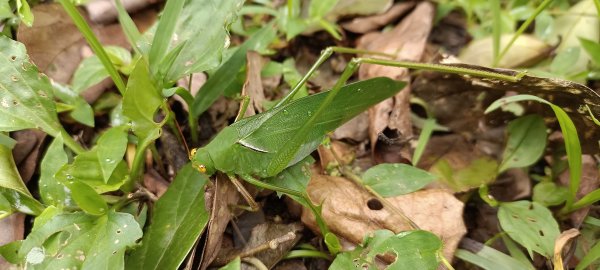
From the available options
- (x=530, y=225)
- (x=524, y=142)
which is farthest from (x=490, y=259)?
(x=524, y=142)

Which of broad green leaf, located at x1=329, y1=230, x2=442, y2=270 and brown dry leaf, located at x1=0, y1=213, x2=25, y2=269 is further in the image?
brown dry leaf, located at x1=0, y1=213, x2=25, y2=269

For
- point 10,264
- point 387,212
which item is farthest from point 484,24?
point 10,264

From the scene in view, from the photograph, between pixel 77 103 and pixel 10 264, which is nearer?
pixel 10 264

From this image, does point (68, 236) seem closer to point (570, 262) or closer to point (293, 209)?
point (293, 209)

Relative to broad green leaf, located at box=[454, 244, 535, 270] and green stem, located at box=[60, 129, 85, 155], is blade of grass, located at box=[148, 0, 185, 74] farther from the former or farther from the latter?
broad green leaf, located at box=[454, 244, 535, 270]

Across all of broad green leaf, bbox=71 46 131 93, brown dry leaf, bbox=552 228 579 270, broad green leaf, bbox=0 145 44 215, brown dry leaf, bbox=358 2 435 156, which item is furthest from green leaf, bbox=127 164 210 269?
brown dry leaf, bbox=552 228 579 270

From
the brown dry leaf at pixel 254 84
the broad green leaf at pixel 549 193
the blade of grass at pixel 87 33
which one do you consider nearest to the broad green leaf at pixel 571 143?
the broad green leaf at pixel 549 193
